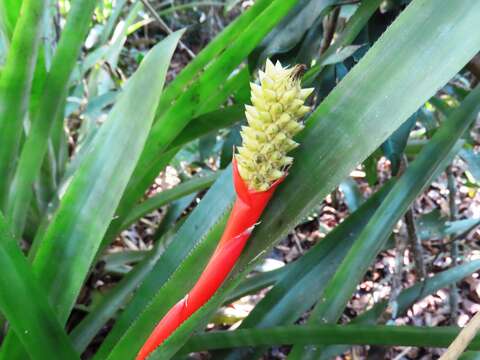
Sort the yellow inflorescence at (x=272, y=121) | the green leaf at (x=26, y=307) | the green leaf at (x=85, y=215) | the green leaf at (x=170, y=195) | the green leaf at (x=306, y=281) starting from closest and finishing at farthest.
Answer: the yellow inflorescence at (x=272, y=121) → the green leaf at (x=26, y=307) → the green leaf at (x=85, y=215) → the green leaf at (x=306, y=281) → the green leaf at (x=170, y=195)

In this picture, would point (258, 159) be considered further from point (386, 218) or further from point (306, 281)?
point (306, 281)

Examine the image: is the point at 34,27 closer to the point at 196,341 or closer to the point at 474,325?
the point at 196,341

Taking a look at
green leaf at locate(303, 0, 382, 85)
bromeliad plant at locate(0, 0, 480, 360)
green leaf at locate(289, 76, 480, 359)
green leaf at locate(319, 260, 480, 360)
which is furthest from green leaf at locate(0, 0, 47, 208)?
green leaf at locate(319, 260, 480, 360)

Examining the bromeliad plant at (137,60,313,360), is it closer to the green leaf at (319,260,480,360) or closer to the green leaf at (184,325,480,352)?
the green leaf at (184,325,480,352)

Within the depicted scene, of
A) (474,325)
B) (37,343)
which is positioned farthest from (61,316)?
(474,325)

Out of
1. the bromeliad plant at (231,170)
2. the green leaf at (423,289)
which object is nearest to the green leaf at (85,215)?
the bromeliad plant at (231,170)

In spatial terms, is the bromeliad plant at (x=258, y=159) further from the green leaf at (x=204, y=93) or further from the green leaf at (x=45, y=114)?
the green leaf at (x=45, y=114)

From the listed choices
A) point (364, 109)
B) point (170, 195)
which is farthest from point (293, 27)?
point (170, 195)
